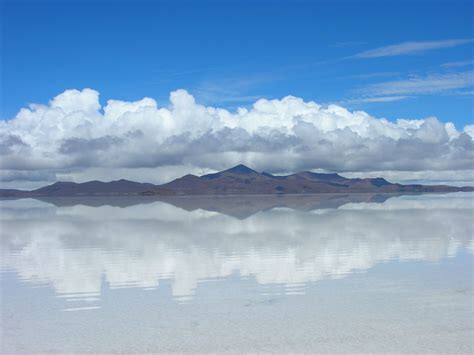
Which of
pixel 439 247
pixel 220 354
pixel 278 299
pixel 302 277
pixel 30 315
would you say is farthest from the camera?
pixel 439 247

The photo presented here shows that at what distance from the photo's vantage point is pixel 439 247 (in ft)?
89.2

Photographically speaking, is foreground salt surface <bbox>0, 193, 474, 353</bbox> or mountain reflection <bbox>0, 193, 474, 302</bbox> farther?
mountain reflection <bbox>0, 193, 474, 302</bbox>

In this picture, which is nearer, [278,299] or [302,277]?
[278,299]

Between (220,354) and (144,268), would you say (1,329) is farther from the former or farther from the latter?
(144,268)

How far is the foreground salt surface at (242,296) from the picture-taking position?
A: 12453 millimetres

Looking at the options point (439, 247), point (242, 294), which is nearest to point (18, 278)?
point (242, 294)

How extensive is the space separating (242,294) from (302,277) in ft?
11.5

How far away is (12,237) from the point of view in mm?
36719

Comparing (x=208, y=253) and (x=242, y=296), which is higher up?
(x=208, y=253)

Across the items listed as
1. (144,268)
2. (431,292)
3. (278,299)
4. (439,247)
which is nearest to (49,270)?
(144,268)

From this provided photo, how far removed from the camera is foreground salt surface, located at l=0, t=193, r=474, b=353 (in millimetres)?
12453

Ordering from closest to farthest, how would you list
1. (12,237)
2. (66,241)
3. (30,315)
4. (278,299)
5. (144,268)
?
(30,315) → (278,299) → (144,268) → (66,241) → (12,237)

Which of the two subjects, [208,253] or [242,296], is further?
[208,253]

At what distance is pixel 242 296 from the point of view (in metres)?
16.8
